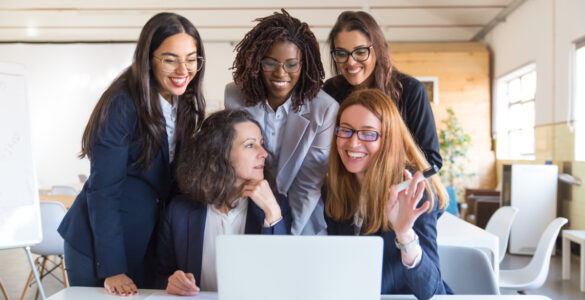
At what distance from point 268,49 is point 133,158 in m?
0.65

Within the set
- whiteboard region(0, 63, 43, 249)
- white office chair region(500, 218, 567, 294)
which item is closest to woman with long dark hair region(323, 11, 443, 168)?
white office chair region(500, 218, 567, 294)

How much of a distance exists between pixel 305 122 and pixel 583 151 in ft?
16.7

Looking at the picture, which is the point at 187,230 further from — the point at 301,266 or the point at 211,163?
the point at 301,266

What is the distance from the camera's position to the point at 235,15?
905cm

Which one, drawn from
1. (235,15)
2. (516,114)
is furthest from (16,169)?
(516,114)

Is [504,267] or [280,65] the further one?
[504,267]

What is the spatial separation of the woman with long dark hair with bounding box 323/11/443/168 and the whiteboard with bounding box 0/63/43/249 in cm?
192

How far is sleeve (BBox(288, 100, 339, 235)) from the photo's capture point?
6.04 feet

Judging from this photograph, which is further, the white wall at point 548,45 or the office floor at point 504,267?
the white wall at point 548,45

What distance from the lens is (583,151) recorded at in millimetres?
5695

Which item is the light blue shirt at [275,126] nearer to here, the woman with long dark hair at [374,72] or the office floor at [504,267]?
the woman with long dark hair at [374,72]

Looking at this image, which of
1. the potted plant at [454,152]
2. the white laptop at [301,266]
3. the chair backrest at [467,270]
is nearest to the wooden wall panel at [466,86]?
the potted plant at [454,152]

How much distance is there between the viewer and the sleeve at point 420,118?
224 cm

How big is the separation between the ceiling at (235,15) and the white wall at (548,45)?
1.65 feet
